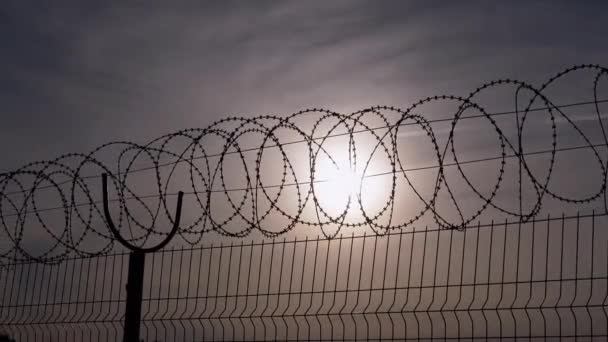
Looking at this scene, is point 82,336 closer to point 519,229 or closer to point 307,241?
point 307,241

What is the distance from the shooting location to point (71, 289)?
45.1 feet

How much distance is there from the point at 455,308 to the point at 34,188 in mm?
6999

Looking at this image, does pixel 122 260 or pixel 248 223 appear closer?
pixel 248 223

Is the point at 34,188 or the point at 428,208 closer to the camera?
the point at 428,208

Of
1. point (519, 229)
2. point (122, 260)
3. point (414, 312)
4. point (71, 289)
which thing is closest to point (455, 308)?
point (414, 312)

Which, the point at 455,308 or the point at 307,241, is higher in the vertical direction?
the point at 307,241

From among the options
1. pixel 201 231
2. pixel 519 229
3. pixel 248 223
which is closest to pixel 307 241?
pixel 248 223

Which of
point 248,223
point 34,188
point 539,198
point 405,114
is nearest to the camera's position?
point 539,198

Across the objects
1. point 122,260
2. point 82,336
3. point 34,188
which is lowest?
point 82,336

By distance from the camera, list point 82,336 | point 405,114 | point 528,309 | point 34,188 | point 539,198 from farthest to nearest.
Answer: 1. point 34,188
2. point 82,336
3. point 405,114
4. point 539,198
5. point 528,309

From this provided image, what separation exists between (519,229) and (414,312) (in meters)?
1.37

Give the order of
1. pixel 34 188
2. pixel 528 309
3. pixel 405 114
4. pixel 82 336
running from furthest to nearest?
pixel 34 188 → pixel 82 336 → pixel 405 114 → pixel 528 309

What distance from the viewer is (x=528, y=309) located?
945 cm

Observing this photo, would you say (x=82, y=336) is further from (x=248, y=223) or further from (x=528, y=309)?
(x=528, y=309)
